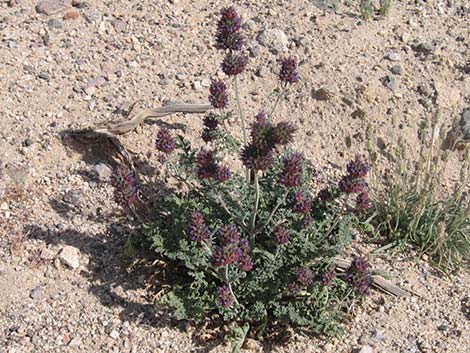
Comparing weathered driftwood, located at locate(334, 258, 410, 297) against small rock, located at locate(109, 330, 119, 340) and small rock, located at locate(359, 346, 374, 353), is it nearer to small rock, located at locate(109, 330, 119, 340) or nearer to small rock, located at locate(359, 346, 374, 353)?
small rock, located at locate(359, 346, 374, 353)

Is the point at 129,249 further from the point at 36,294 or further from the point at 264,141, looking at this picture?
the point at 264,141

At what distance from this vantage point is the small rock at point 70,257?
5.20m

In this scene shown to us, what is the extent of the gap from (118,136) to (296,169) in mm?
2169

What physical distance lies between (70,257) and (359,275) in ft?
6.61

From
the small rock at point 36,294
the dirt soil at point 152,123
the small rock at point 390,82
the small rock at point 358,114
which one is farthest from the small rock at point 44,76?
the small rock at point 390,82

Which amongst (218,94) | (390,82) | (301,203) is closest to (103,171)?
(218,94)

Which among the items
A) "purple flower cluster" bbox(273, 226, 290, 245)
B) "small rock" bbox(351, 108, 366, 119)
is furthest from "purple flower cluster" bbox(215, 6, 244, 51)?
"small rock" bbox(351, 108, 366, 119)

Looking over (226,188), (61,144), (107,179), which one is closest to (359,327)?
(226,188)

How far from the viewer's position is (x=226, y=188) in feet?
16.5

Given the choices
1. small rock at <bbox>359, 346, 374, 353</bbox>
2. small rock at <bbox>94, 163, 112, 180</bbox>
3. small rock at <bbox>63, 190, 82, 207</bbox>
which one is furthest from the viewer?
small rock at <bbox>94, 163, 112, 180</bbox>

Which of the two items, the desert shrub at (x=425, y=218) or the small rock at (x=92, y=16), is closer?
the desert shrub at (x=425, y=218)

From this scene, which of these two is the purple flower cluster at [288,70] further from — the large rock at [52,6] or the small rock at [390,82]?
the large rock at [52,6]

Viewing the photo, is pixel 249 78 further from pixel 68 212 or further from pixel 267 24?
pixel 68 212

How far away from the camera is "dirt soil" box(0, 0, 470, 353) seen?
5000 mm
